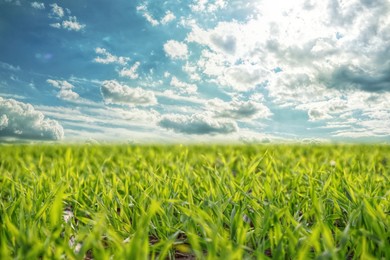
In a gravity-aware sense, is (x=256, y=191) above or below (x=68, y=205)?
above

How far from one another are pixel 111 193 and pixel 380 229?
1.20m

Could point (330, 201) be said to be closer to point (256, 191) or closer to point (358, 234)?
point (256, 191)

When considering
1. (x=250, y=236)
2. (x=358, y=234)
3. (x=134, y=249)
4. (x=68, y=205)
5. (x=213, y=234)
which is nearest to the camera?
(x=134, y=249)

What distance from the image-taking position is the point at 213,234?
1.05m

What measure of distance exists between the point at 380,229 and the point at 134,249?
34.0 inches

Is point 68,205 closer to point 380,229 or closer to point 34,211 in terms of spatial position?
point 34,211

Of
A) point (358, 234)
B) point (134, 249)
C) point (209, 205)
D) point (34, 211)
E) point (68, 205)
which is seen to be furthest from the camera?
point (68, 205)

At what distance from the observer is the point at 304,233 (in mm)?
1393

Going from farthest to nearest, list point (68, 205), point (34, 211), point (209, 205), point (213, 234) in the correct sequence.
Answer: point (68, 205), point (34, 211), point (209, 205), point (213, 234)

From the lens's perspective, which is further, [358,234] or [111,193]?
[111,193]

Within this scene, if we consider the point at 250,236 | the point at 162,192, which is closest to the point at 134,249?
the point at 250,236

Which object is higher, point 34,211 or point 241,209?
point 241,209

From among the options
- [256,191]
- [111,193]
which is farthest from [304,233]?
[111,193]

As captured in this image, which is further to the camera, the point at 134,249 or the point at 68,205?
the point at 68,205
